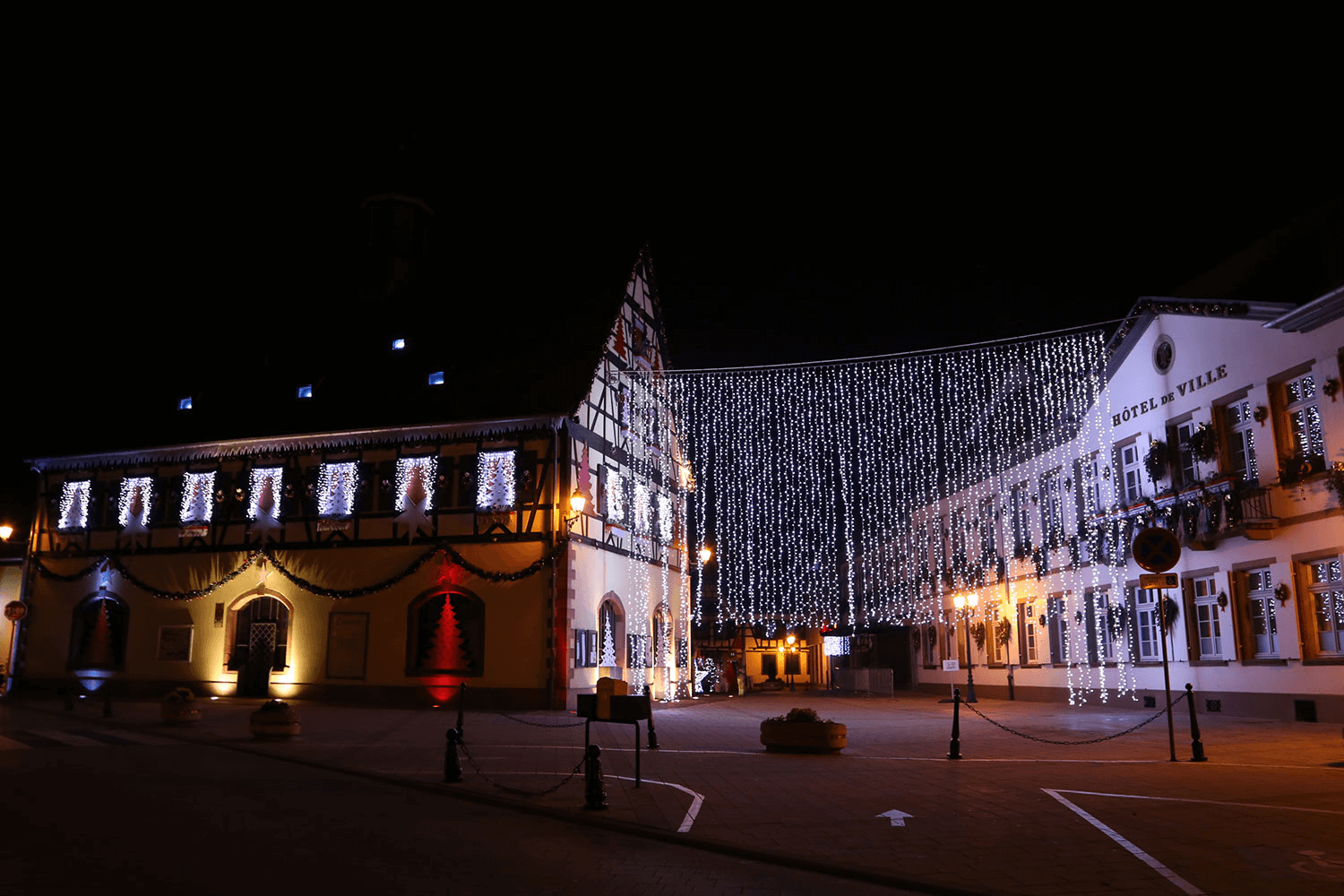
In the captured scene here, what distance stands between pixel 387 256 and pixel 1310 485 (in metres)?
26.8

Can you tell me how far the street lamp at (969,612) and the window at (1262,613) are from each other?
10.6m

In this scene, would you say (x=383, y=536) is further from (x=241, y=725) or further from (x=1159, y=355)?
(x=1159, y=355)

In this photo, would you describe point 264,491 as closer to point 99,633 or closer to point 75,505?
point 99,633

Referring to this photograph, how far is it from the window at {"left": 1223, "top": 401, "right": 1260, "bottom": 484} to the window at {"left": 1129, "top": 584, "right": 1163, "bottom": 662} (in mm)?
4208

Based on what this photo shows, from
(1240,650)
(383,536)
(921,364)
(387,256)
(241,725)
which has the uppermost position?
(387,256)

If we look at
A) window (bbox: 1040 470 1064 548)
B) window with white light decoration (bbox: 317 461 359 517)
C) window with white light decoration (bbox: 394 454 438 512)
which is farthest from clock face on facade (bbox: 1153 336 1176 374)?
window with white light decoration (bbox: 317 461 359 517)

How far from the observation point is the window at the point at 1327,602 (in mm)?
19312

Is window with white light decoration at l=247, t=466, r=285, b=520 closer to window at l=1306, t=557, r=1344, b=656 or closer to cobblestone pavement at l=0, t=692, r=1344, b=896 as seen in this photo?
cobblestone pavement at l=0, t=692, r=1344, b=896

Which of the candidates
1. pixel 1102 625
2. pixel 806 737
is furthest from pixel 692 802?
pixel 1102 625

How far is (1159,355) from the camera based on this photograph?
81.9ft

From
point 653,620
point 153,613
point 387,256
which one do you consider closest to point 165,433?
point 153,613

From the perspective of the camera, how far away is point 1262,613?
21.7m

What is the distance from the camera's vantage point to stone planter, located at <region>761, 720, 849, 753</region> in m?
15.2

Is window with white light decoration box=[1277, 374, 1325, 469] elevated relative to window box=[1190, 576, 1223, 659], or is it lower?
elevated
